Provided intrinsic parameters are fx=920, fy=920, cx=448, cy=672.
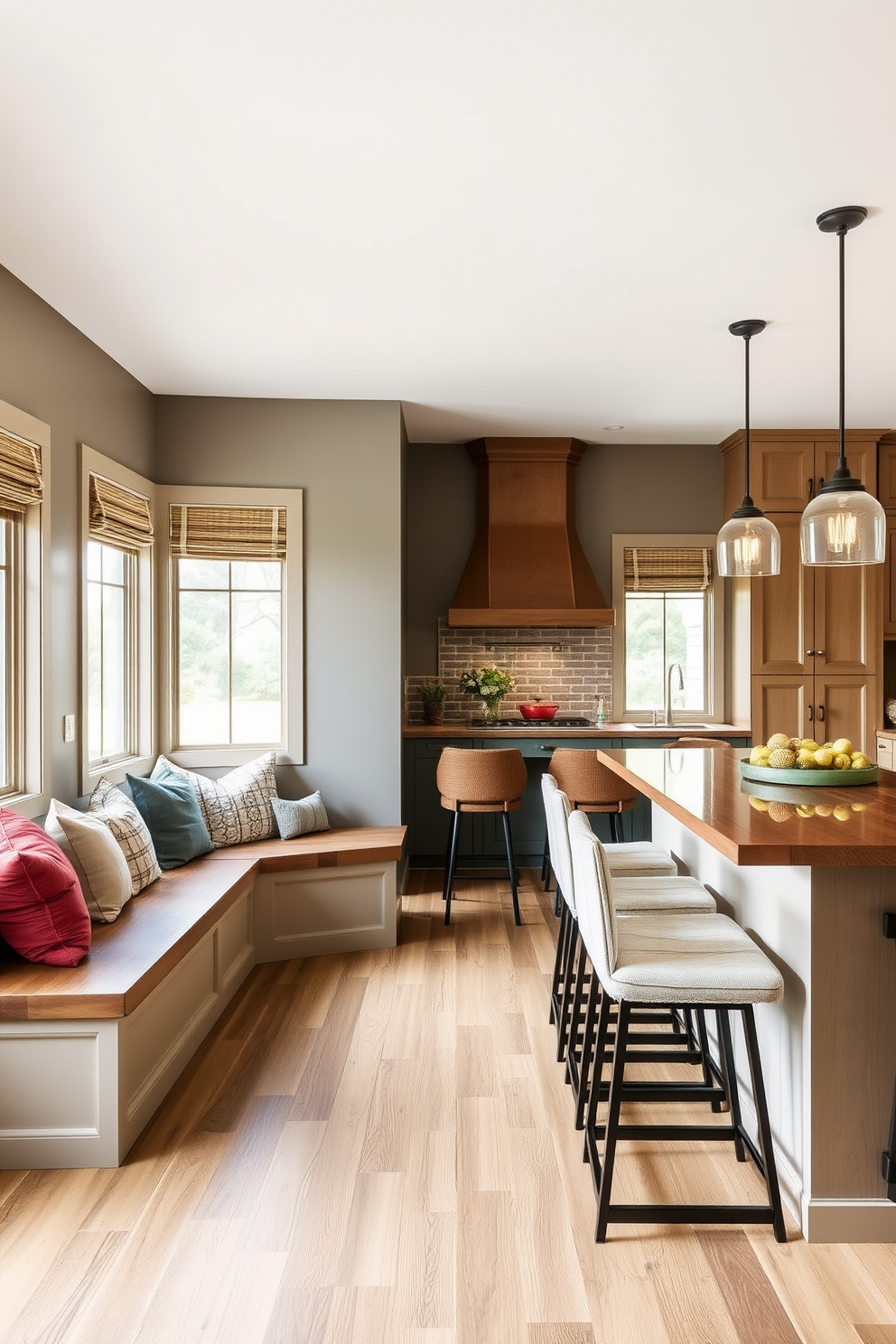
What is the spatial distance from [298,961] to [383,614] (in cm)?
185

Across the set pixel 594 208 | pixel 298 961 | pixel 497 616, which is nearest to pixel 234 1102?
pixel 298 961

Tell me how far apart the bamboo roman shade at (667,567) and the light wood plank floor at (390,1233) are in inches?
145

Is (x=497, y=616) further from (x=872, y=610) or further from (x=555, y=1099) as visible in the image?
(x=555, y=1099)

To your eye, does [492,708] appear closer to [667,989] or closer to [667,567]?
[667,567]

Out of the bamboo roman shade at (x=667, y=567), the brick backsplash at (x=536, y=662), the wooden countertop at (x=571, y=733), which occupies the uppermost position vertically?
the bamboo roman shade at (x=667, y=567)

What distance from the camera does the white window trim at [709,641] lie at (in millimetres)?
6297

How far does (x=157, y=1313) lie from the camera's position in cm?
195

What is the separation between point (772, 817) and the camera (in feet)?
7.62

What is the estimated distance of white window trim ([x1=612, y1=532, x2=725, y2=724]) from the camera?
6.30 m

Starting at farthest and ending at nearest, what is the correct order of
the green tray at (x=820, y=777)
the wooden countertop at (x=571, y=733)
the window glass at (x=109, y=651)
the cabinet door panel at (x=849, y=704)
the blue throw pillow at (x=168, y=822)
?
the cabinet door panel at (x=849, y=704), the wooden countertop at (x=571, y=733), the window glass at (x=109, y=651), the blue throw pillow at (x=168, y=822), the green tray at (x=820, y=777)

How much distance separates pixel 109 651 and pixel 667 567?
3.68m

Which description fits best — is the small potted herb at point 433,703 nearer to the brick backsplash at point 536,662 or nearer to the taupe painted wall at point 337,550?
the brick backsplash at point 536,662

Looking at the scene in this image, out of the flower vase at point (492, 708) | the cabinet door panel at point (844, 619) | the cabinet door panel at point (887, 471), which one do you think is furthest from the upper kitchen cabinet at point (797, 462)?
the flower vase at point (492, 708)

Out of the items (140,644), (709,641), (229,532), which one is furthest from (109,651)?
(709,641)
